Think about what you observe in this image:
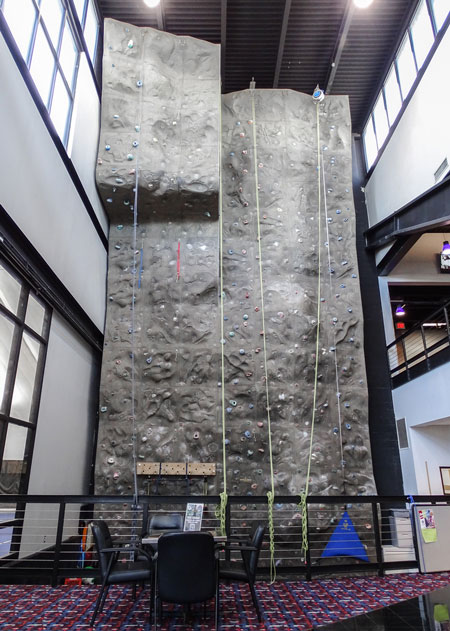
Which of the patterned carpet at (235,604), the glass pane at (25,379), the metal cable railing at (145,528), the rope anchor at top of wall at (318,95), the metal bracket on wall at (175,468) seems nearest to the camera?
the patterned carpet at (235,604)

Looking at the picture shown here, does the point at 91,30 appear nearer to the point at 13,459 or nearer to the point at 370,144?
the point at 370,144

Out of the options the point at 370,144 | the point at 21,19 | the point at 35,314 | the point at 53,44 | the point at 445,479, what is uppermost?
the point at 370,144

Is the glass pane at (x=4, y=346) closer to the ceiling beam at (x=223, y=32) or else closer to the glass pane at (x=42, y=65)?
the glass pane at (x=42, y=65)

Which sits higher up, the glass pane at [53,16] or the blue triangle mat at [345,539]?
the glass pane at [53,16]

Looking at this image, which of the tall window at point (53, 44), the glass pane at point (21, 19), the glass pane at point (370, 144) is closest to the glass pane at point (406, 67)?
the glass pane at point (370, 144)

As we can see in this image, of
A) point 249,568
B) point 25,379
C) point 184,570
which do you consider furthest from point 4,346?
point 249,568

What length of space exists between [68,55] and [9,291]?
4112 mm

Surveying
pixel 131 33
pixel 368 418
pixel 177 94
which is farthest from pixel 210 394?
pixel 131 33

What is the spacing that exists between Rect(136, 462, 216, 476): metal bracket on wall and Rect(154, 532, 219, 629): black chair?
3.70 m

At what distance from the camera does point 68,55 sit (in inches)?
264

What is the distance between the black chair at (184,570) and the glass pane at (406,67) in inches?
332

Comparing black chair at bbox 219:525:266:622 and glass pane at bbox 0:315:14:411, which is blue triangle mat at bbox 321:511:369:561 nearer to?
black chair at bbox 219:525:266:622

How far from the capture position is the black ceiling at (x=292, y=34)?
319 inches

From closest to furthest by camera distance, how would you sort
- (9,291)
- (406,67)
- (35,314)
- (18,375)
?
1. (9,291)
2. (18,375)
3. (35,314)
4. (406,67)
